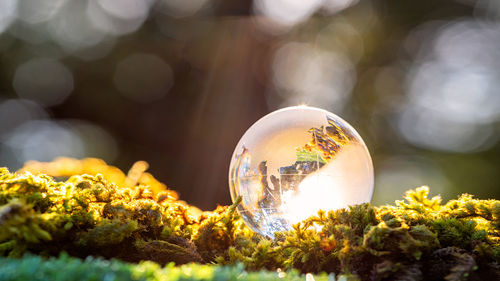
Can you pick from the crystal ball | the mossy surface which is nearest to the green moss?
the mossy surface

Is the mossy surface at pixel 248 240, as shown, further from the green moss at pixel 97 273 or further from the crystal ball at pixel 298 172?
the green moss at pixel 97 273

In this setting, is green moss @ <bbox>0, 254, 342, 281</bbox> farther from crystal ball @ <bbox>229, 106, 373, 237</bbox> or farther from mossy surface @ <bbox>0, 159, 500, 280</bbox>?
crystal ball @ <bbox>229, 106, 373, 237</bbox>

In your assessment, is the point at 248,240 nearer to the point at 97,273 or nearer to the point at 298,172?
the point at 298,172

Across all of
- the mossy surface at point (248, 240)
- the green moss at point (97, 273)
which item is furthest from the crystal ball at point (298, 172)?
the green moss at point (97, 273)

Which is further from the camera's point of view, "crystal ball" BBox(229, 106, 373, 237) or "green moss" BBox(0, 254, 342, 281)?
"crystal ball" BBox(229, 106, 373, 237)

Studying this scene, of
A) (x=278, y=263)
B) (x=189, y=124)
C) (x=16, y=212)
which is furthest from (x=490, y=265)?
(x=189, y=124)
